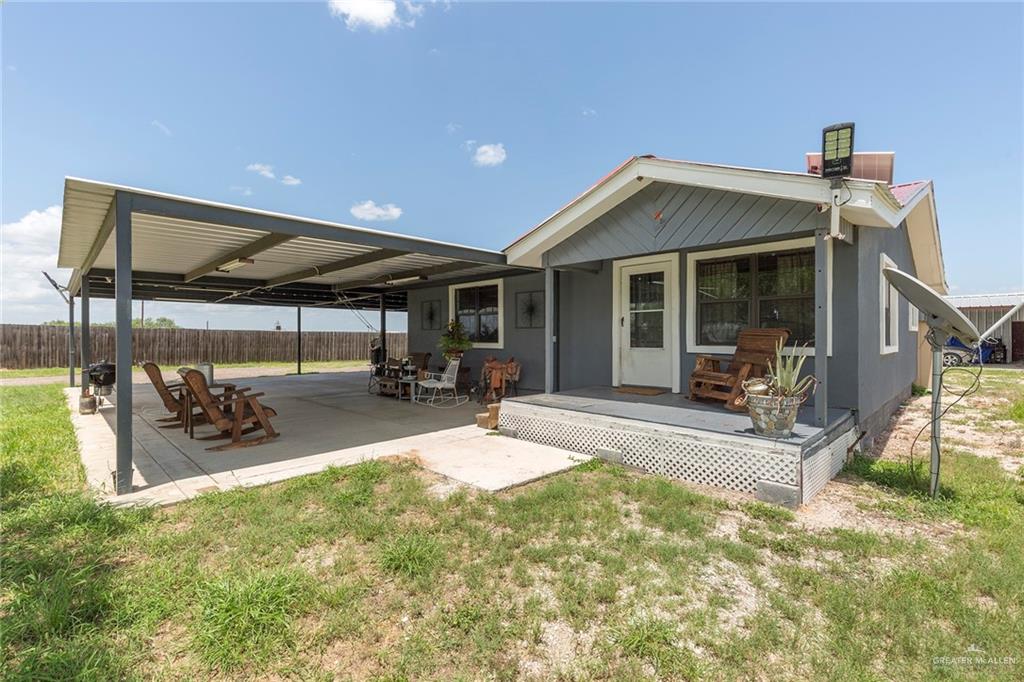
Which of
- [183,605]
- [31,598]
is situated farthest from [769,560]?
[31,598]

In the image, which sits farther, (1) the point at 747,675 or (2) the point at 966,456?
(2) the point at 966,456

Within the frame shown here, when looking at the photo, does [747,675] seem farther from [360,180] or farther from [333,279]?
[360,180]

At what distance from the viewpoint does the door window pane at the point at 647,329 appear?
Answer: 691 cm

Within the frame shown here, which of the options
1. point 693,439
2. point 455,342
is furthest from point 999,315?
point 693,439

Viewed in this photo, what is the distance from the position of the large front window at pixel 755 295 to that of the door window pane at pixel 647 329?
57 centimetres

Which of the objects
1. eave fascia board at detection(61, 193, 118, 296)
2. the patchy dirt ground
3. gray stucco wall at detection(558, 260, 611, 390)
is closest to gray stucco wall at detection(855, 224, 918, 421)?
the patchy dirt ground

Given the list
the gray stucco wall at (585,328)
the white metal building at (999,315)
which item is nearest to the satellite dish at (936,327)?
the gray stucco wall at (585,328)

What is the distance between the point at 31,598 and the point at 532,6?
10432mm

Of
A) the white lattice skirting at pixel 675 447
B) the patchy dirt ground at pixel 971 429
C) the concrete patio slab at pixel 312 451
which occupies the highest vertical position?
the white lattice skirting at pixel 675 447

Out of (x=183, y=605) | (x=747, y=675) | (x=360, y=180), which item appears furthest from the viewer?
(x=360, y=180)

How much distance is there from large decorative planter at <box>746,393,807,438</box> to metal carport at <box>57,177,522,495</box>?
419cm

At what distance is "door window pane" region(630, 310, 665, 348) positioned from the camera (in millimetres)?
6914

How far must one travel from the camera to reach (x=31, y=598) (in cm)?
225

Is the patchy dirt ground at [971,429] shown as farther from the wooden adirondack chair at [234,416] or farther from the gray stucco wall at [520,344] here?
the wooden adirondack chair at [234,416]
